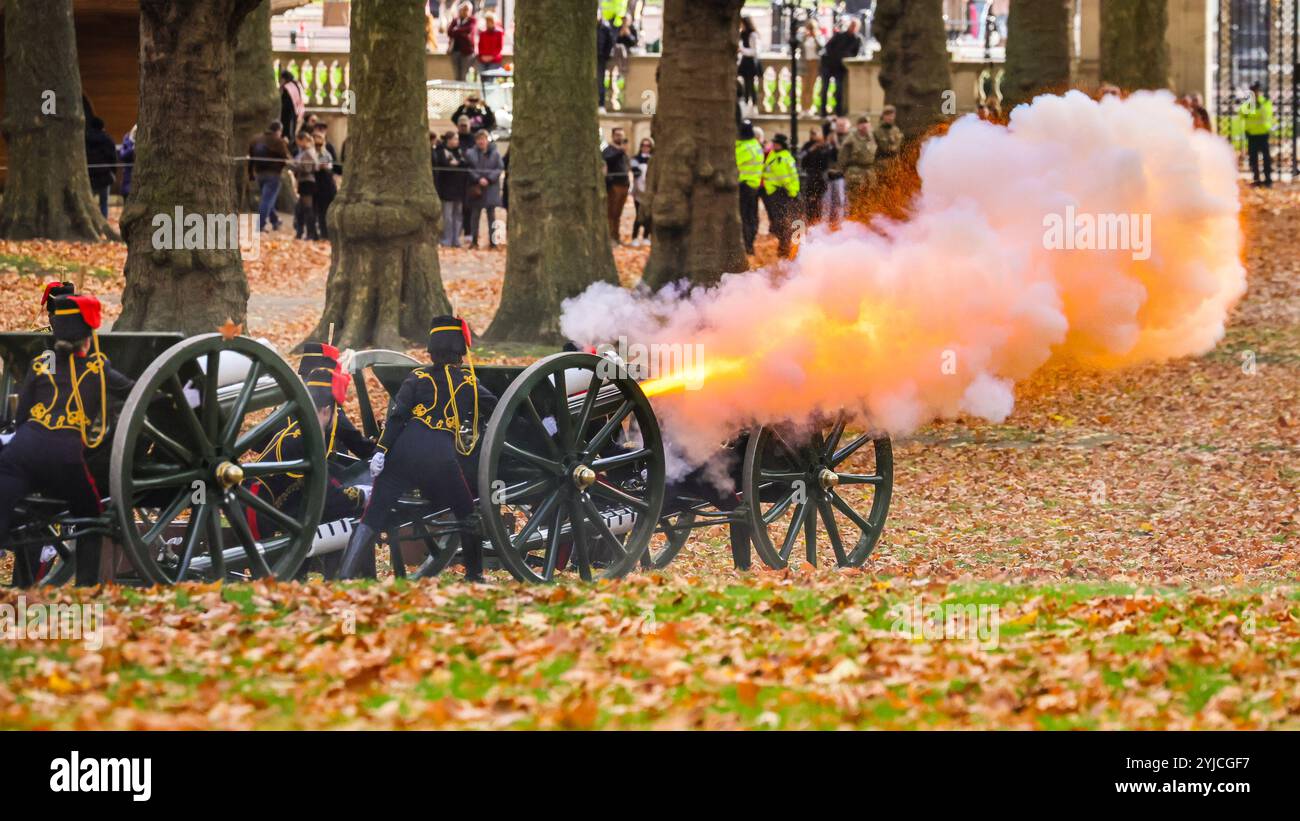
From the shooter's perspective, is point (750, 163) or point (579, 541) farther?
point (750, 163)

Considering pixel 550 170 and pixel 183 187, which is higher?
pixel 550 170

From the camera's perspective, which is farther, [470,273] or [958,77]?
[958,77]

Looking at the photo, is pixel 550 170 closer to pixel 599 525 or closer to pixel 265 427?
pixel 599 525

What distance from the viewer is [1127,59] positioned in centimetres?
2703

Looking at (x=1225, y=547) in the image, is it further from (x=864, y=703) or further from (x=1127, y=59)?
(x=1127, y=59)

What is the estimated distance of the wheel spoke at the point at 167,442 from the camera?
30.9 ft

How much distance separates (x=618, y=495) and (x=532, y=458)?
0.84 meters

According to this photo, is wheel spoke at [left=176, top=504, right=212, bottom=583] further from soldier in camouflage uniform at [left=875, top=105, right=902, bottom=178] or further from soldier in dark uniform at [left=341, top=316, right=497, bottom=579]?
soldier in camouflage uniform at [left=875, top=105, right=902, bottom=178]

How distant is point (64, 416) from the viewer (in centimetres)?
978

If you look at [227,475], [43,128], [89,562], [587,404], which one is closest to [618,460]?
[587,404]

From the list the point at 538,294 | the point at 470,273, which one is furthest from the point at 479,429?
the point at 470,273

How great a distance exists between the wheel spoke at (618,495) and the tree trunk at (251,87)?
1536cm

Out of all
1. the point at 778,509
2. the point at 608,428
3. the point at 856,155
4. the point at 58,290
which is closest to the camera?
the point at 58,290
